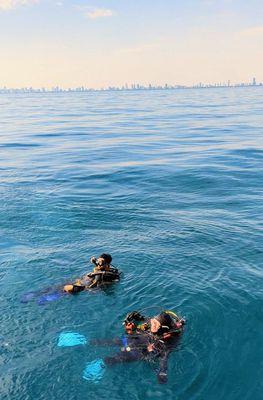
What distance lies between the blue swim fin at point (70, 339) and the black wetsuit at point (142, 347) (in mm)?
326

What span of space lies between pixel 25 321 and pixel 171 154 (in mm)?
24233

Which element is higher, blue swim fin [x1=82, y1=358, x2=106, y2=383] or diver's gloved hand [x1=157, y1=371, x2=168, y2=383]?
blue swim fin [x1=82, y1=358, x2=106, y2=383]

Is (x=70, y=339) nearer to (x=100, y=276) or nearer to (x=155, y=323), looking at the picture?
(x=155, y=323)

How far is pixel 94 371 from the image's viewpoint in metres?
9.49

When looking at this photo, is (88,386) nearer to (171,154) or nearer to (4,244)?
(4,244)

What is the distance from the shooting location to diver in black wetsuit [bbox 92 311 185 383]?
9930mm

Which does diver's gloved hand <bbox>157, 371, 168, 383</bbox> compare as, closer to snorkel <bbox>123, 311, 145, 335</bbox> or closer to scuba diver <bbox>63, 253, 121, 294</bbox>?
snorkel <bbox>123, 311, 145, 335</bbox>

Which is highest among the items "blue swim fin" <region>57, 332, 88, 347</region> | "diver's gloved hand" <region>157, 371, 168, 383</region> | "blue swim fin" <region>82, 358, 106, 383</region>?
"blue swim fin" <region>57, 332, 88, 347</region>

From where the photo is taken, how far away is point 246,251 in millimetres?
15258

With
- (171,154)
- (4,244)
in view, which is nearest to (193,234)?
(4,244)

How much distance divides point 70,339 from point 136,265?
456 cm

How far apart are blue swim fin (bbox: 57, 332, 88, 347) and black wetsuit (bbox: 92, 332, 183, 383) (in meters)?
0.33

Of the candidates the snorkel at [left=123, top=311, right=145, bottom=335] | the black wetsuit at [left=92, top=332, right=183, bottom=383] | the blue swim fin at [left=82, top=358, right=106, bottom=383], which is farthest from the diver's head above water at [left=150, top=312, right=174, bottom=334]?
the blue swim fin at [left=82, top=358, right=106, bottom=383]

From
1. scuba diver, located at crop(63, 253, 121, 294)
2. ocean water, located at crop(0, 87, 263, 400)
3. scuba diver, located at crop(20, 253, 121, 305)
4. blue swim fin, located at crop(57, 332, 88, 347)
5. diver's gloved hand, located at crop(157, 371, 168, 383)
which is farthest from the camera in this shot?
scuba diver, located at crop(63, 253, 121, 294)
